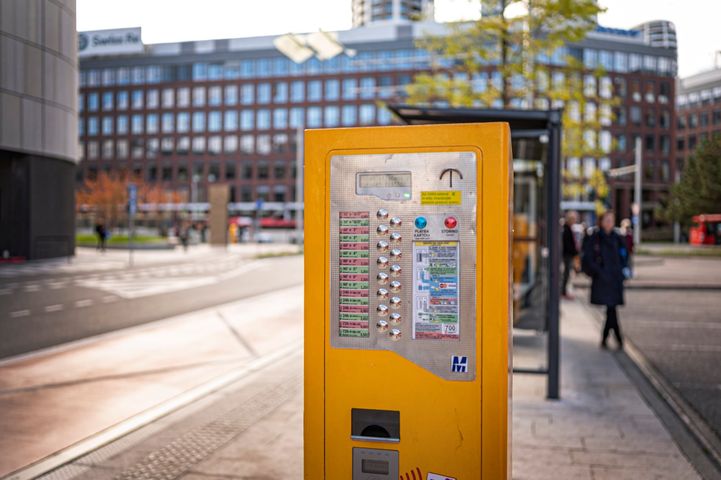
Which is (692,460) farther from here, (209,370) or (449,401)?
(209,370)

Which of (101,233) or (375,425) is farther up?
(101,233)

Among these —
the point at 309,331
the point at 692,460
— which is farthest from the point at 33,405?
the point at 692,460

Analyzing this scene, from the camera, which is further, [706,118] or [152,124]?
[152,124]

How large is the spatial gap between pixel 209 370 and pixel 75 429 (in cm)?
255

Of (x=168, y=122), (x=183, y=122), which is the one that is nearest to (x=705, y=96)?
(x=183, y=122)

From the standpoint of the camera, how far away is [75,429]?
5.72 m

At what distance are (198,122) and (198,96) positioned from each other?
12.1 feet

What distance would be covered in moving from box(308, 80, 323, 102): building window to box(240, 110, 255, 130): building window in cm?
746

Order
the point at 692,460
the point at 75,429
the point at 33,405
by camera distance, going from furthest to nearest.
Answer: the point at 33,405 → the point at 75,429 → the point at 692,460

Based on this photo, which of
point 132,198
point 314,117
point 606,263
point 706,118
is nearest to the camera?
point 606,263

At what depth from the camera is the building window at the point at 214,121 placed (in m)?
85.2

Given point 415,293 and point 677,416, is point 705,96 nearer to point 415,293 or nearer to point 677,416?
point 677,416

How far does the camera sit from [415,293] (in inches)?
116

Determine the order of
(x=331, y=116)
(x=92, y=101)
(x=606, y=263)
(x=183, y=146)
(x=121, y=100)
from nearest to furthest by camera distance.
→ (x=606, y=263) → (x=92, y=101) → (x=121, y=100) → (x=331, y=116) → (x=183, y=146)
